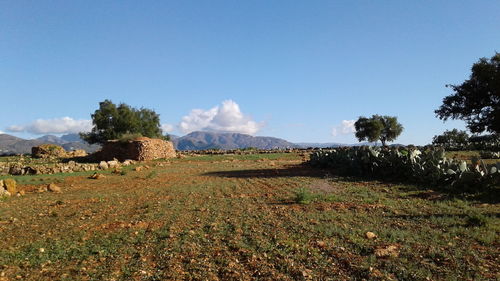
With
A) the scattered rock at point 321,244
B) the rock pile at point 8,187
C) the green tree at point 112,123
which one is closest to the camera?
the scattered rock at point 321,244

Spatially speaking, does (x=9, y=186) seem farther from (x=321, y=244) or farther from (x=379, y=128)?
(x=379, y=128)

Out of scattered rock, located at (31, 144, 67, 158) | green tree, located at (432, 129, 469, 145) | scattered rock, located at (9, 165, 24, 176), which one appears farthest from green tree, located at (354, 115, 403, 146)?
scattered rock, located at (9, 165, 24, 176)

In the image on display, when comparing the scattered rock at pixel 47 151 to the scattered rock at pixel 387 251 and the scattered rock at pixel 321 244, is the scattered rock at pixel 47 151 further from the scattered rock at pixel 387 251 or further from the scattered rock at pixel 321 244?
the scattered rock at pixel 387 251

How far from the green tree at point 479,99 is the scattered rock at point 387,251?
896 inches

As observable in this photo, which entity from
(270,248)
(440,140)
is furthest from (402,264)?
(440,140)

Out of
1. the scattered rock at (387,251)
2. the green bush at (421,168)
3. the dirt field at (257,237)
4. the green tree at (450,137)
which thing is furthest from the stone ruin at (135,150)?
the green tree at (450,137)

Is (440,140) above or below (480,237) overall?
above

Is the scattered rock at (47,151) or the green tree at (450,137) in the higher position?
the green tree at (450,137)

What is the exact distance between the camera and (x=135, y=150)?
3027 cm

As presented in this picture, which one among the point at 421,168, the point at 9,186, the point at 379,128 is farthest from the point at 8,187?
the point at 379,128

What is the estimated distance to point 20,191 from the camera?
13.4m

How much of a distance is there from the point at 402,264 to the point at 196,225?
4.13 metres

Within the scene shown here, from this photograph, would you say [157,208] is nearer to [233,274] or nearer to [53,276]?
[53,276]

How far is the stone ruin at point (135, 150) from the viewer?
99.0ft
